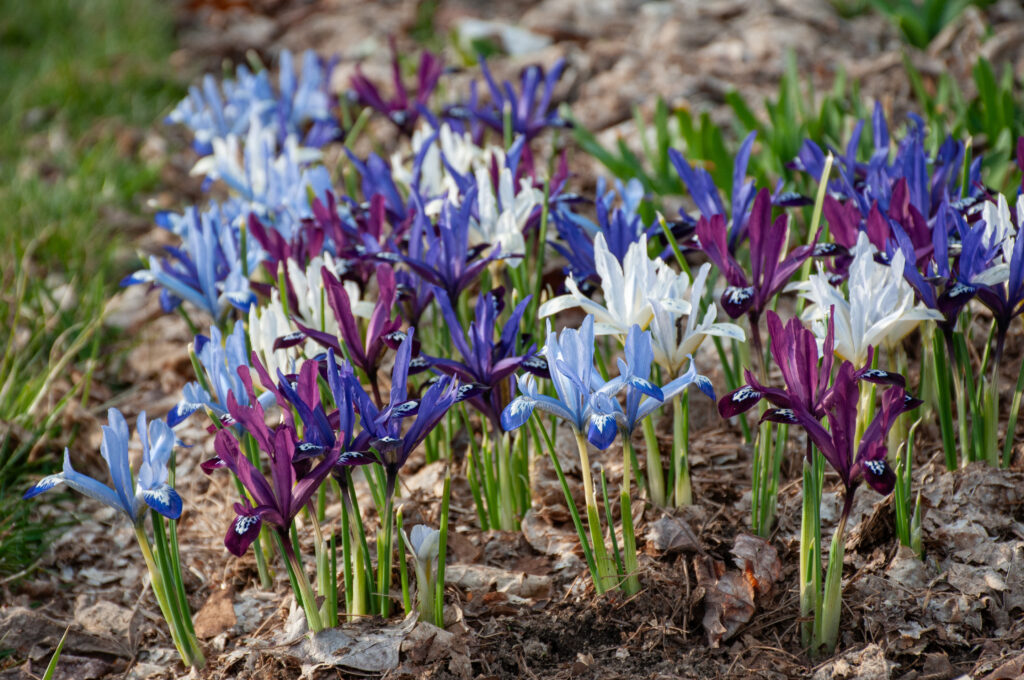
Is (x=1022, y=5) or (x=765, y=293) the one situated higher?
(x=1022, y=5)

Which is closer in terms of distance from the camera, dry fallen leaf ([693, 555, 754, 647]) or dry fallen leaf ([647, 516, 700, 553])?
dry fallen leaf ([693, 555, 754, 647])

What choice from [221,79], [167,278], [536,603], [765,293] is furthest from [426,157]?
[221,79]

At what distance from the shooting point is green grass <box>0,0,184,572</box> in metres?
2.84

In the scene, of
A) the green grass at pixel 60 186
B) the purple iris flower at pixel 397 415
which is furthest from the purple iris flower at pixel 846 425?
the green grass at pixel 60 186

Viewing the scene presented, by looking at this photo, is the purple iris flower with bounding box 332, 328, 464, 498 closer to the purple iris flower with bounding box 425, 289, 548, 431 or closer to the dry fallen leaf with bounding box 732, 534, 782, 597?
the purple iris flower with bounding box 425, 289, 548, 431

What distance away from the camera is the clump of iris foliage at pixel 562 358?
1.82 metres

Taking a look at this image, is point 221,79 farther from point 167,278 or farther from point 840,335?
point 840,335

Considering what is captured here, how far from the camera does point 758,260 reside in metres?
2.12

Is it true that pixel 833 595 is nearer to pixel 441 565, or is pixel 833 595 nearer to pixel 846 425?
pixel 846 425

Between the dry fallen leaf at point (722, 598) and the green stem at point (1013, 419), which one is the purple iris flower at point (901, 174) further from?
the dry fallen leaf at point (722, 598)

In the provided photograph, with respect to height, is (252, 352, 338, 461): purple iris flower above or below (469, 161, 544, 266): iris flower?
below

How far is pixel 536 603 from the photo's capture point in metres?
2.11

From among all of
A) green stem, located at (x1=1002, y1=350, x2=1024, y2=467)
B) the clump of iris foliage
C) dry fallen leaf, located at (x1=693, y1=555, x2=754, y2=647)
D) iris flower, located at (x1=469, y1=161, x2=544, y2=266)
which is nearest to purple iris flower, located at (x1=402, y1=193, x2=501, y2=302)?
the clump of iris foliage

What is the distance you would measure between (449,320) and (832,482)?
1077mm
